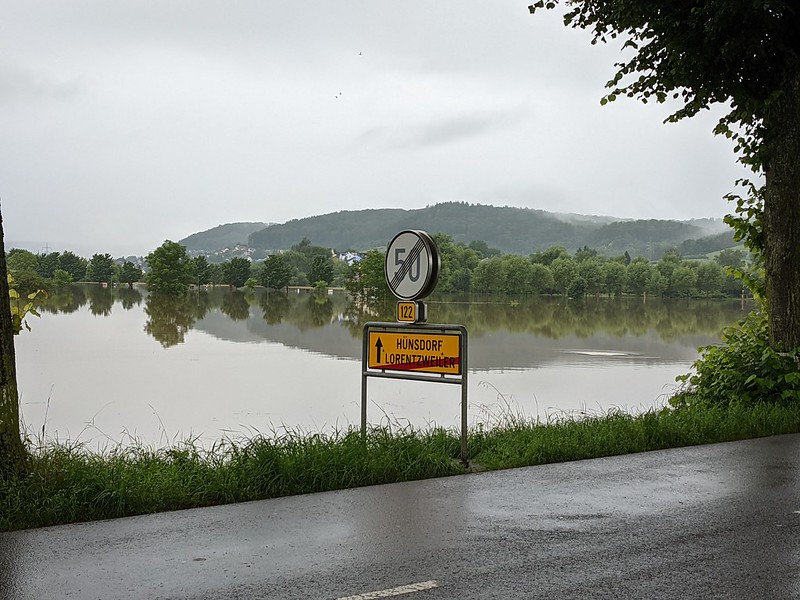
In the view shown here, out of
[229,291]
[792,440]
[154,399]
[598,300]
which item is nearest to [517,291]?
[598,300]

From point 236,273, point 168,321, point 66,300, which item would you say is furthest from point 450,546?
point 236,273

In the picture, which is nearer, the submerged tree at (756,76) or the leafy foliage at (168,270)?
the submerged tree at (756,76)

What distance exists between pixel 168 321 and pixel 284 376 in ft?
122

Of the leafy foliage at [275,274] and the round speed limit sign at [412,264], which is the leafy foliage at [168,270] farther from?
the round speed limit sign at [412,264]

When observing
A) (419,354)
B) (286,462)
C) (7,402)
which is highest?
(419,354)

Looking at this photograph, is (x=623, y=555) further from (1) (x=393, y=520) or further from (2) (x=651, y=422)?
(2) (x=651, y=422)

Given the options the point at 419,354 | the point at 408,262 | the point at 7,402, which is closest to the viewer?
the point at 7,402

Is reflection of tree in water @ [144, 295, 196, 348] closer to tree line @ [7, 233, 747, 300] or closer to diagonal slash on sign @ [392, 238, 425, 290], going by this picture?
Result: tree line @ [7, 233, 747, 300]

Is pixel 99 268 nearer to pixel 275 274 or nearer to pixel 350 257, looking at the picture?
pixel 275 274

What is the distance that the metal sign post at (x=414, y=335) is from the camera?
8727mm

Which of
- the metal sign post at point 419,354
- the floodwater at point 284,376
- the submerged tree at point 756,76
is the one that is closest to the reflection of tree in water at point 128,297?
the floodwater at point 284,376

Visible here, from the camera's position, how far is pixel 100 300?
3910 inches

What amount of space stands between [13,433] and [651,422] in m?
6.85

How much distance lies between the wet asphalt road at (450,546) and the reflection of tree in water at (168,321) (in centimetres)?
4035
